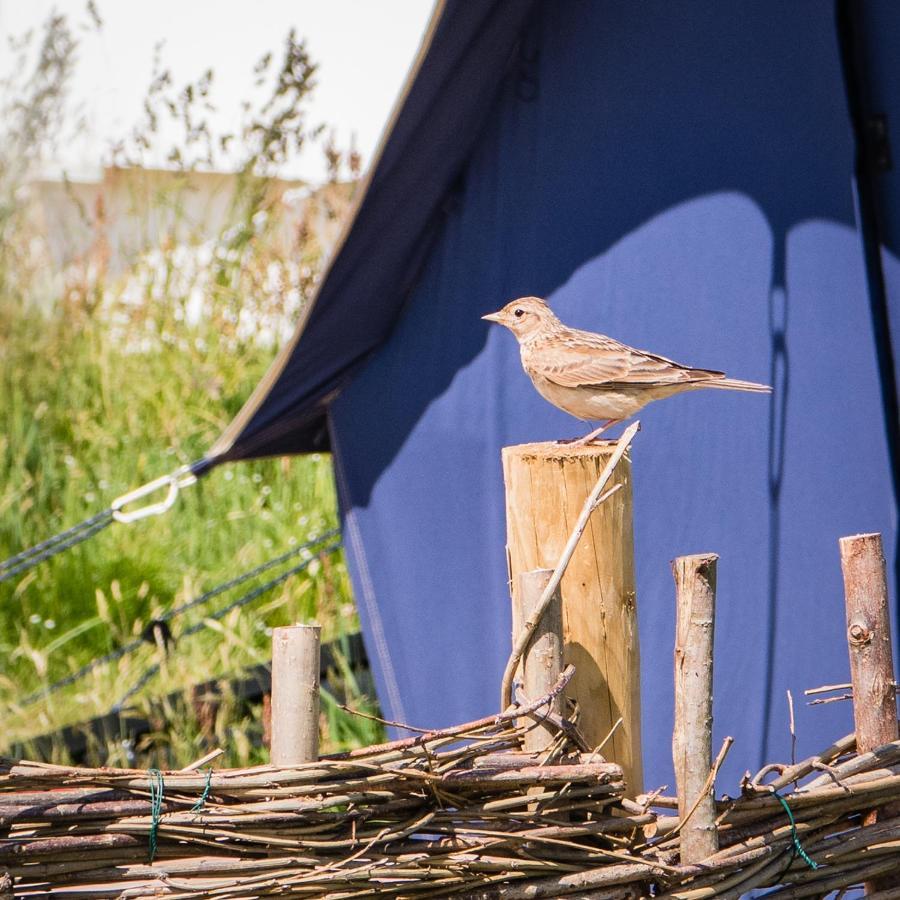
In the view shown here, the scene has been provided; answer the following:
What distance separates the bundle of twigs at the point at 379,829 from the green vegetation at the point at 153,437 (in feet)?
8.72

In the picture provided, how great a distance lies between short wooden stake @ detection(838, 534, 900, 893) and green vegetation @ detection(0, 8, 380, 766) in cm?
274

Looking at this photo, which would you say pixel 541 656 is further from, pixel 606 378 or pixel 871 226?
pixel 871 226

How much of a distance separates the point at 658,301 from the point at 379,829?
86.5 inches

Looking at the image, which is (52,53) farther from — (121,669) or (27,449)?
(121,669)

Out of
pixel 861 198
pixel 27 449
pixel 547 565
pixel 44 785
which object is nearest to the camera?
pixel 44 785

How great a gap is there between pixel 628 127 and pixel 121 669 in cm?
331

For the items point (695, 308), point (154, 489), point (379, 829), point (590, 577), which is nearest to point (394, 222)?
point (695, 308)

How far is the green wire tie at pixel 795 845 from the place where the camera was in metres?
2.53

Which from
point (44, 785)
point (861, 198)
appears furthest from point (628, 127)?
point (44, 785)

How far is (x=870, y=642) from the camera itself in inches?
106

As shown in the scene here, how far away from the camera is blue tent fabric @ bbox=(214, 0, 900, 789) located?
382cm

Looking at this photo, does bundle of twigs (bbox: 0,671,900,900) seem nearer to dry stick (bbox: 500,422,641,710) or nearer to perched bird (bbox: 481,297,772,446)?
dry stick (bbox: 500,422,641,710)

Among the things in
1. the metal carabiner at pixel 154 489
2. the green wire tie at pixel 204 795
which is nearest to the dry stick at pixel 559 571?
the green wire tie at pixel 204 795

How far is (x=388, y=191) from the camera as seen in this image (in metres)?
4.01
